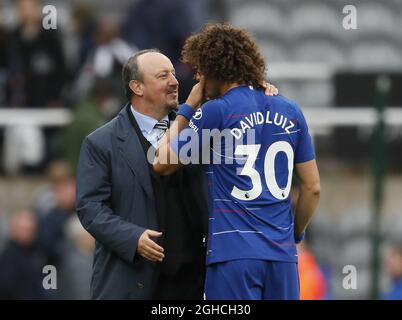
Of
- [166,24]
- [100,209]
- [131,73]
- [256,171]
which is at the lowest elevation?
[100,209]

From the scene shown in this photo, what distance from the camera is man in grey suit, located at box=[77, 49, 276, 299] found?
20.8ft

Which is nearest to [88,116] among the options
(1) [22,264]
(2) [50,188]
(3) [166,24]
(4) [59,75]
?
(2) [50,188]

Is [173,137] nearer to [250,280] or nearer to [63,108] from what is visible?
[250,280]

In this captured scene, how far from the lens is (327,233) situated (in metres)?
11.2

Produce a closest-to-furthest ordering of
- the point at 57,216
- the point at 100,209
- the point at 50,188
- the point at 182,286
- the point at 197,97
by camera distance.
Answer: the point at 197,97, the point at 100,209, the point at 182,286, the point at 57,216, the point at 50,188

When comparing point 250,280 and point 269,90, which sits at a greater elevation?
point 269,90

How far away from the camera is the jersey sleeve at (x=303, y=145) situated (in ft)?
20.3

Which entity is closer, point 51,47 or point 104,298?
point 104,298

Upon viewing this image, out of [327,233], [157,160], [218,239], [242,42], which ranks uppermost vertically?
[242,42]

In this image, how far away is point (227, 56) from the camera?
6.06 m

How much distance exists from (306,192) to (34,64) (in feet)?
19.3
